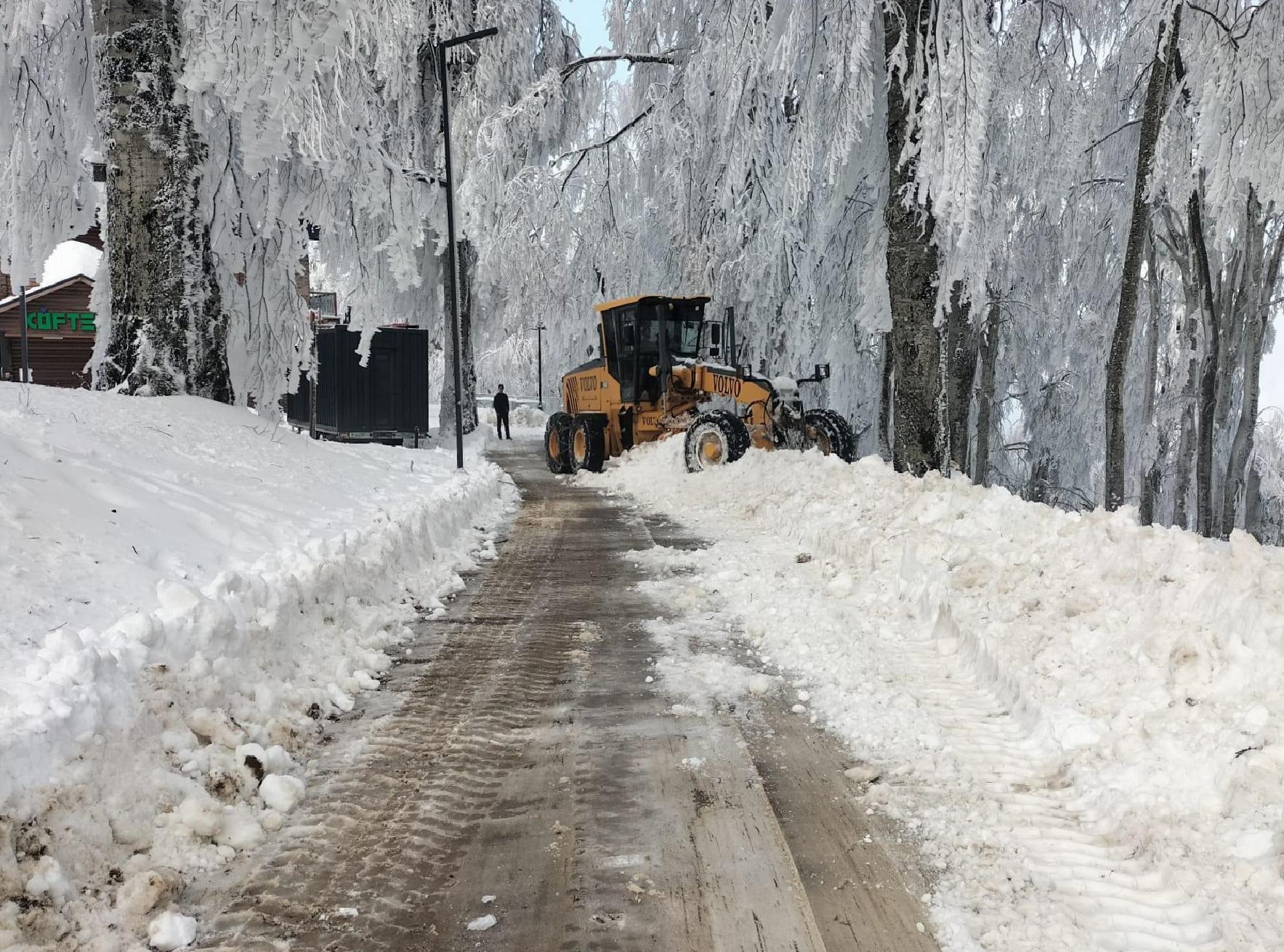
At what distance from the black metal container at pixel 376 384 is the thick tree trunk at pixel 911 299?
11.6 metres

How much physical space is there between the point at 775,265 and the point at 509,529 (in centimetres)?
903

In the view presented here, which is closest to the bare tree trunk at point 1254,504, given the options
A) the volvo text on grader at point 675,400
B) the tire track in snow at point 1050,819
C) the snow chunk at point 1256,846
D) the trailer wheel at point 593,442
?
the volvo text on grader at point 675,400

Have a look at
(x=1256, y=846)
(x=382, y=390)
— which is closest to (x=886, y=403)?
(x=382, y=390)

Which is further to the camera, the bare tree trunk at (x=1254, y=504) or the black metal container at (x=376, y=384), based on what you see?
the bare tree trunk at (x=1254, y=504)

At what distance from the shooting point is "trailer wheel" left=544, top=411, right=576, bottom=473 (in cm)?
1867

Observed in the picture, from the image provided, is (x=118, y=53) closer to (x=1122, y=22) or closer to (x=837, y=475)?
(x=837, y=475)

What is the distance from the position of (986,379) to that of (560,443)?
29.4ft

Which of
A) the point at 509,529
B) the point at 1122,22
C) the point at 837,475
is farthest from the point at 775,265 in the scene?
the point at 509,529

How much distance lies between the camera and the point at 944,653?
5.33 meters

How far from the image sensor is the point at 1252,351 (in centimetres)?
1461

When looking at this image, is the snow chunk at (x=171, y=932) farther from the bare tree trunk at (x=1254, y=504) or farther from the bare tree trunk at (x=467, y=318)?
the bare tree trunk at (x=1254, y=504)

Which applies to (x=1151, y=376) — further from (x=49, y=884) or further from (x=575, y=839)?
(x=49, y=884)

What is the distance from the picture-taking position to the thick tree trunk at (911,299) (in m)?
9.85

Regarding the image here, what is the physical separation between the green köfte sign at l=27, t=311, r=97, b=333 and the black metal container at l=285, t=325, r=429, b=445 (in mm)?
11335
